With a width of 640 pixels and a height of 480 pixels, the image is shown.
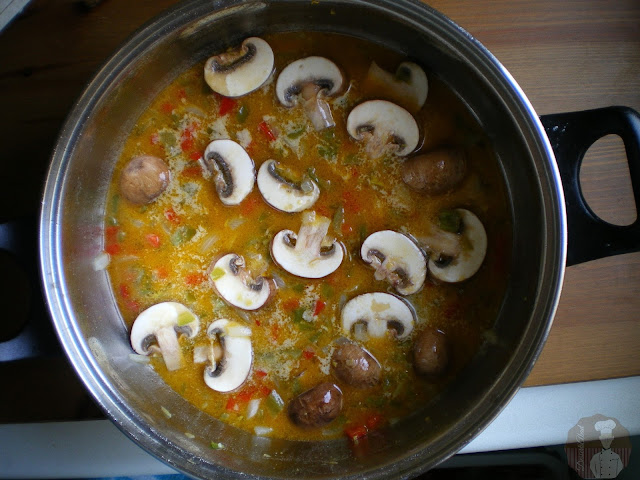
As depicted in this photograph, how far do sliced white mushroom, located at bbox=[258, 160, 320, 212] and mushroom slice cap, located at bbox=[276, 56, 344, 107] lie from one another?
0.33 m

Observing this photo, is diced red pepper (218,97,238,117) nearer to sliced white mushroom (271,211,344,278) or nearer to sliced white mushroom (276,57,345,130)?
sliced white mushroom (276,57,345,130)

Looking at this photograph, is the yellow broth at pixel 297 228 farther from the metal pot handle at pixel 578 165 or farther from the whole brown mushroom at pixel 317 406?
the metal pot handle at pixel 578 165

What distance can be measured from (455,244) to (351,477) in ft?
3.62

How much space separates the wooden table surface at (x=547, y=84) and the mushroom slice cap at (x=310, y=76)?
1.93ft

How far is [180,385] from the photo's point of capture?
8.59 feet

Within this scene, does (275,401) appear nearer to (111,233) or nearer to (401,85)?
Result: (111,233)

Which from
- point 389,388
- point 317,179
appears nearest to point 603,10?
point 317,179

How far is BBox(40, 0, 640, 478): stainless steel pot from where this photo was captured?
2.12m

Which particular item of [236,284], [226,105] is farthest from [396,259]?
[226,105]

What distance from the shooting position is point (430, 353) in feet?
8.13

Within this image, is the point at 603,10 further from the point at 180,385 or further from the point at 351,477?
the point at 180,385

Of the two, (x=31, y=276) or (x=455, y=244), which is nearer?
(x=31, y=276)

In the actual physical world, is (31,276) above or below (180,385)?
above

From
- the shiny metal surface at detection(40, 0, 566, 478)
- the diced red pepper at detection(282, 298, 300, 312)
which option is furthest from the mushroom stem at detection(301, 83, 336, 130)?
the diced red pepper at detection(282, 298, 300, 312)
